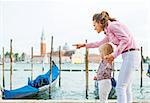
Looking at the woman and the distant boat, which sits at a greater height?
the woman

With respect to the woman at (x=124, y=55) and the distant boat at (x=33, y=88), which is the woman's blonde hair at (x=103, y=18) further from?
the distant boat at (x=33, y=88)

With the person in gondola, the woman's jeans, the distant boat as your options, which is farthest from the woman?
the distant boat

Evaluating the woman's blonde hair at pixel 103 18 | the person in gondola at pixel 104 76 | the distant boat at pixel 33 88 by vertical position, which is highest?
the woman's blonde hair at pixel 103 18

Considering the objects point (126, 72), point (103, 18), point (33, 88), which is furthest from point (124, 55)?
point (33, 88)

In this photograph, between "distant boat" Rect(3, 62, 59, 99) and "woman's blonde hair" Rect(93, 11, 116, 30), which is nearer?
"woman's blonde hair" Rect(93, 11, 116, 30)

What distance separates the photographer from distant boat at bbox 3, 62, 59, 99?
6.16 meters

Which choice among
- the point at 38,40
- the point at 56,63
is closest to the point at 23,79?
the point at 56,63

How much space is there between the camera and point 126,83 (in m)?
2.03

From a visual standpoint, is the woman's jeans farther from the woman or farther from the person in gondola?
the person in gondola

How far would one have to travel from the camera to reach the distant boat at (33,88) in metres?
6.16

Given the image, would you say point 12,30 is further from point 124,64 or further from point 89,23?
point 124,64

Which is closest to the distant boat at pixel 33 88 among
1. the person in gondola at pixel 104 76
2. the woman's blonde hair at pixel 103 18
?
the person in gondola at pixel 104 76

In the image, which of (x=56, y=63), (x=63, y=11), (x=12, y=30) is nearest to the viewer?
(x=63, y=11)

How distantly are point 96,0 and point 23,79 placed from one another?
4.81 m
